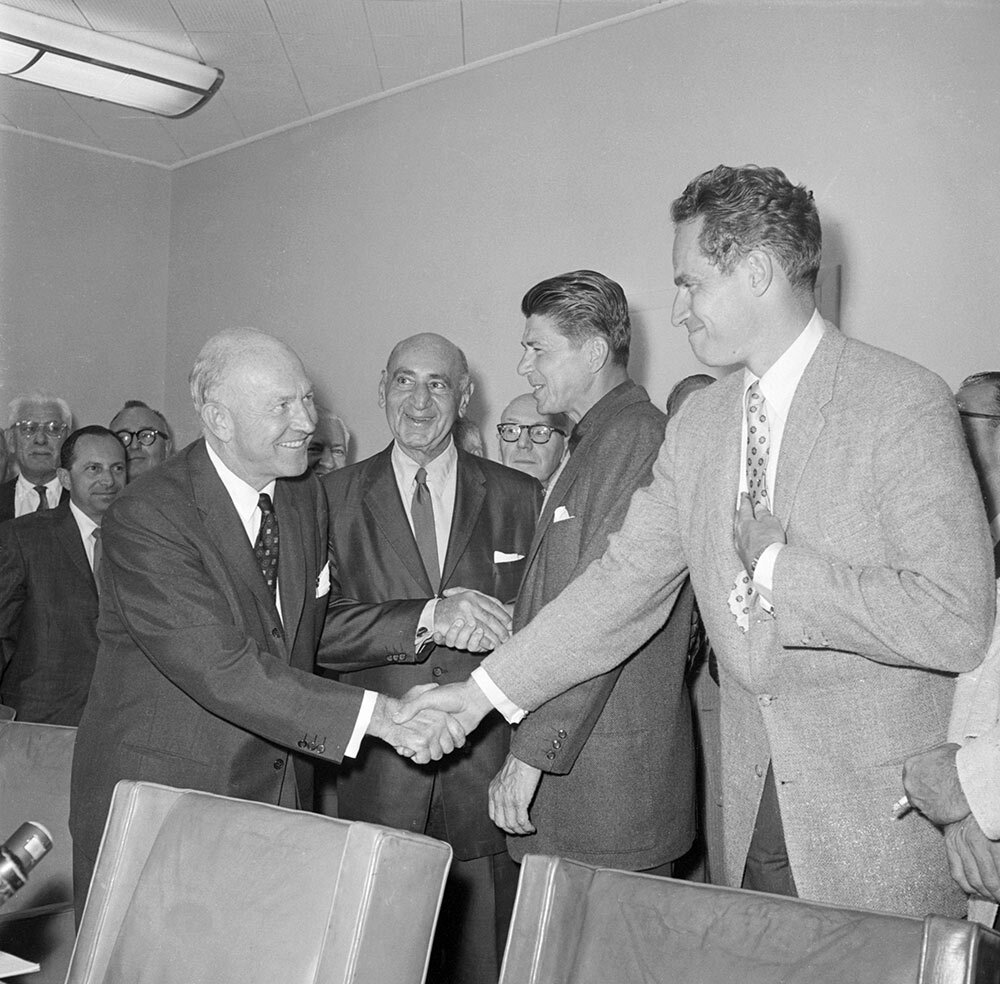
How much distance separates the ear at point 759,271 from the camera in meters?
1.98

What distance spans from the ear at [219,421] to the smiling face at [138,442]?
308cm

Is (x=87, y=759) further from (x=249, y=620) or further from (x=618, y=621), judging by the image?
(x=618, y=621)

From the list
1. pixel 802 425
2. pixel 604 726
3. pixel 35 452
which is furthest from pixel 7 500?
pixel 802 425

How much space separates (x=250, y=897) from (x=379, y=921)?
0.71ft

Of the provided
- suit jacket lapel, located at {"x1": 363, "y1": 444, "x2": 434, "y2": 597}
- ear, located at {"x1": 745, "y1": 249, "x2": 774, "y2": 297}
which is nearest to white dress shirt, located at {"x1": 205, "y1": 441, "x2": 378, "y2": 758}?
suit jacket lapel, located at {"x1": 363, "y1": 444, "x2": 434, "y2": 597}

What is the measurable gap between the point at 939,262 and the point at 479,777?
2.41 meters

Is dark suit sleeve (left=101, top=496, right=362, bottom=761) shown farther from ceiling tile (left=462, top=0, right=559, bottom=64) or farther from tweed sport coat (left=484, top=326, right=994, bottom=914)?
ceiling tile (left=462, top=0, right=559, bottom=64)

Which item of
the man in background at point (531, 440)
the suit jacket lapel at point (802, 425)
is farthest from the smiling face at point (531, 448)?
the suit jacket lapel at point (802, 425)

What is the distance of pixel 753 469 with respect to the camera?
198 centimetres

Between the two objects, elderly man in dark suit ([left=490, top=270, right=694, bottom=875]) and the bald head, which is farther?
the bald head

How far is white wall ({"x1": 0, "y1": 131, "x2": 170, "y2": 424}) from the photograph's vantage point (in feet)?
22.3

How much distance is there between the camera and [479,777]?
3.04 metres

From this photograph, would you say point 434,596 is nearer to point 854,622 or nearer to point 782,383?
point 782,383

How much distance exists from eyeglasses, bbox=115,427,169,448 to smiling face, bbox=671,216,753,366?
13.4ft
